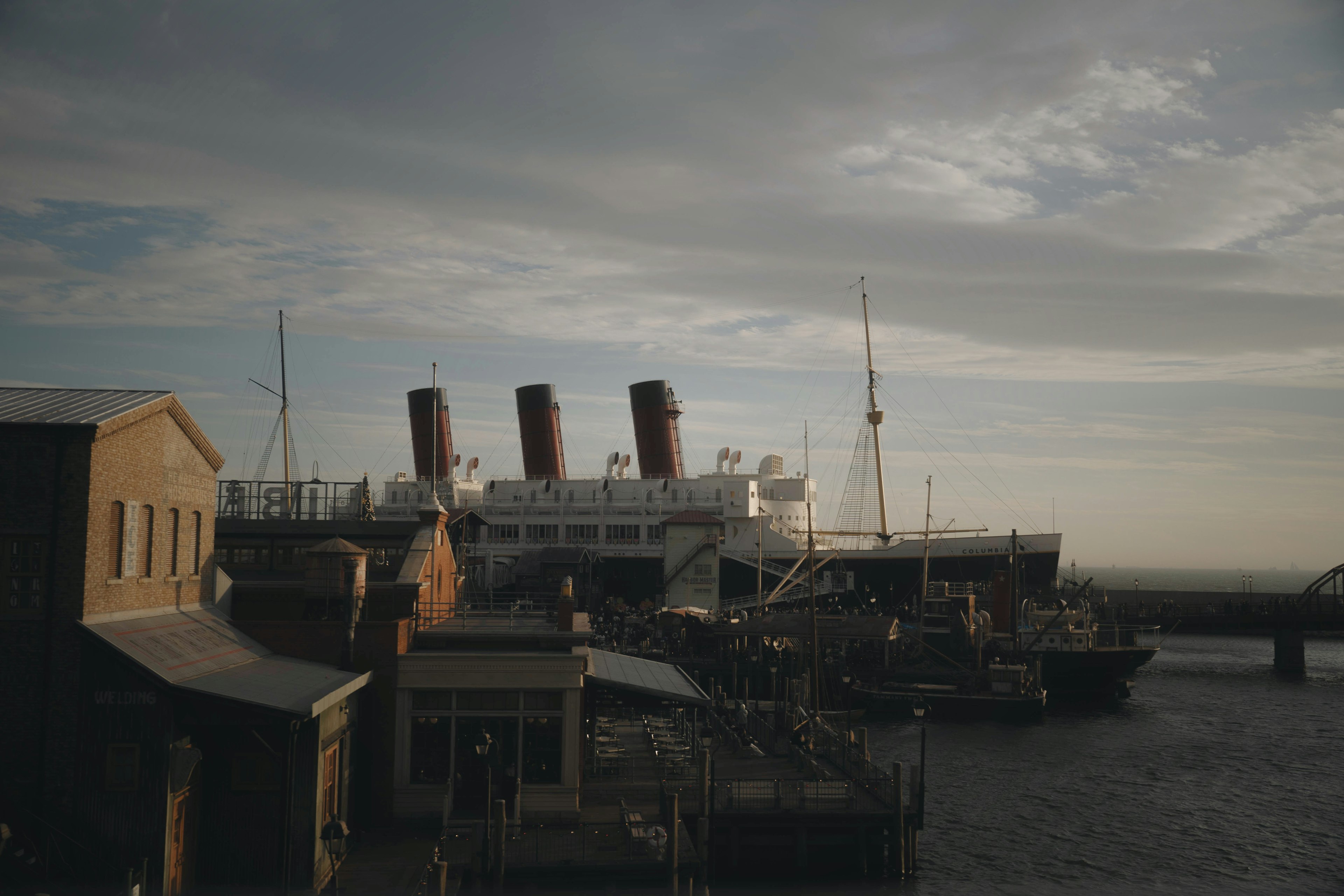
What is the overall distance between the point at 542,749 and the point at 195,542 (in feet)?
25.9

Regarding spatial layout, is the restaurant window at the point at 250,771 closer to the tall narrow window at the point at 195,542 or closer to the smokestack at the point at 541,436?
the tall narrow window at the point at 195,542

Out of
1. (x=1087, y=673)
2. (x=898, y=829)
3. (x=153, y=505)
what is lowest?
(x=1087, y=673)

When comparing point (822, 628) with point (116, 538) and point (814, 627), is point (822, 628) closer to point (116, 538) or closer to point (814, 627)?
point (814, 627)

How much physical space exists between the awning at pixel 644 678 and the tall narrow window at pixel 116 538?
873 centimetres

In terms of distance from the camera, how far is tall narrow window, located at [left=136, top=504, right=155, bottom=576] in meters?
16.8

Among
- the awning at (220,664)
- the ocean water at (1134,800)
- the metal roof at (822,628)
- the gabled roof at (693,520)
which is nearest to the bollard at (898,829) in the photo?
the ocean water at (1134,800)

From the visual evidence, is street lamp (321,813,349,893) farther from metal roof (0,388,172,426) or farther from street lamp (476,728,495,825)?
metal roof (0,388,172,426)

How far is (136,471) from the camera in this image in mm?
16688

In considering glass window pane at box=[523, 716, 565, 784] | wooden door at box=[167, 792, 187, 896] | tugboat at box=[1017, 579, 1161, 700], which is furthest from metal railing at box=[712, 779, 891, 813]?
tugboat at box=[1017, 579, 1161, 700]

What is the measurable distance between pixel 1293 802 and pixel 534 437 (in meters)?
61.3

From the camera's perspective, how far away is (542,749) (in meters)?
19.0

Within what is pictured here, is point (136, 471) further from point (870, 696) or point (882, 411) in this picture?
point (882, 411)

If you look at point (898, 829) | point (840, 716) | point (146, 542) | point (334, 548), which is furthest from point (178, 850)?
point (840, 716)

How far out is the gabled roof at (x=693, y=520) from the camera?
71500mm
